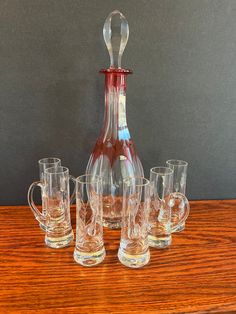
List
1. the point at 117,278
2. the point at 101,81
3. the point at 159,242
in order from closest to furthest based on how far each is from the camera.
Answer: the point at 117,278 < the point at 159,242 < the point at 101,81

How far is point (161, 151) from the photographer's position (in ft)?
3.22

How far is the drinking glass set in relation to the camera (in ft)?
1.93

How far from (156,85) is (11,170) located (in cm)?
53

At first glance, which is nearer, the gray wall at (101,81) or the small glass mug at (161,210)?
the small glass mug at (161,210)

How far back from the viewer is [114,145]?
2.42ft

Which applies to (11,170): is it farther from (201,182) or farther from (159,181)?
(201,182)

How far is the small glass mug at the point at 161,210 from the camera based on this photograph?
66 cm

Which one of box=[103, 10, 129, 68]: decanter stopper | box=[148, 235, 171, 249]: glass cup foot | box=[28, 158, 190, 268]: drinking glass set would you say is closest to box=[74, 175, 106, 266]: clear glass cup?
box=[28, 158, 190, 268]: drinking glass set

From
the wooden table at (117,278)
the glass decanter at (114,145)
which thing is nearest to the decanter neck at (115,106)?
the glass decanter at (114,145)

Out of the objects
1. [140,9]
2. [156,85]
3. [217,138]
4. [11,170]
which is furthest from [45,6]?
[217,138]

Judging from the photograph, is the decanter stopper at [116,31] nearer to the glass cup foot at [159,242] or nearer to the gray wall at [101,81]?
the gray wall at [101,81]

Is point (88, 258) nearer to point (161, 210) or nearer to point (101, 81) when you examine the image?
point (161, 210)

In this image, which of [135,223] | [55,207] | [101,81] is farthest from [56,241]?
[101,81]

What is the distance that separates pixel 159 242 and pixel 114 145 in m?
0.26
